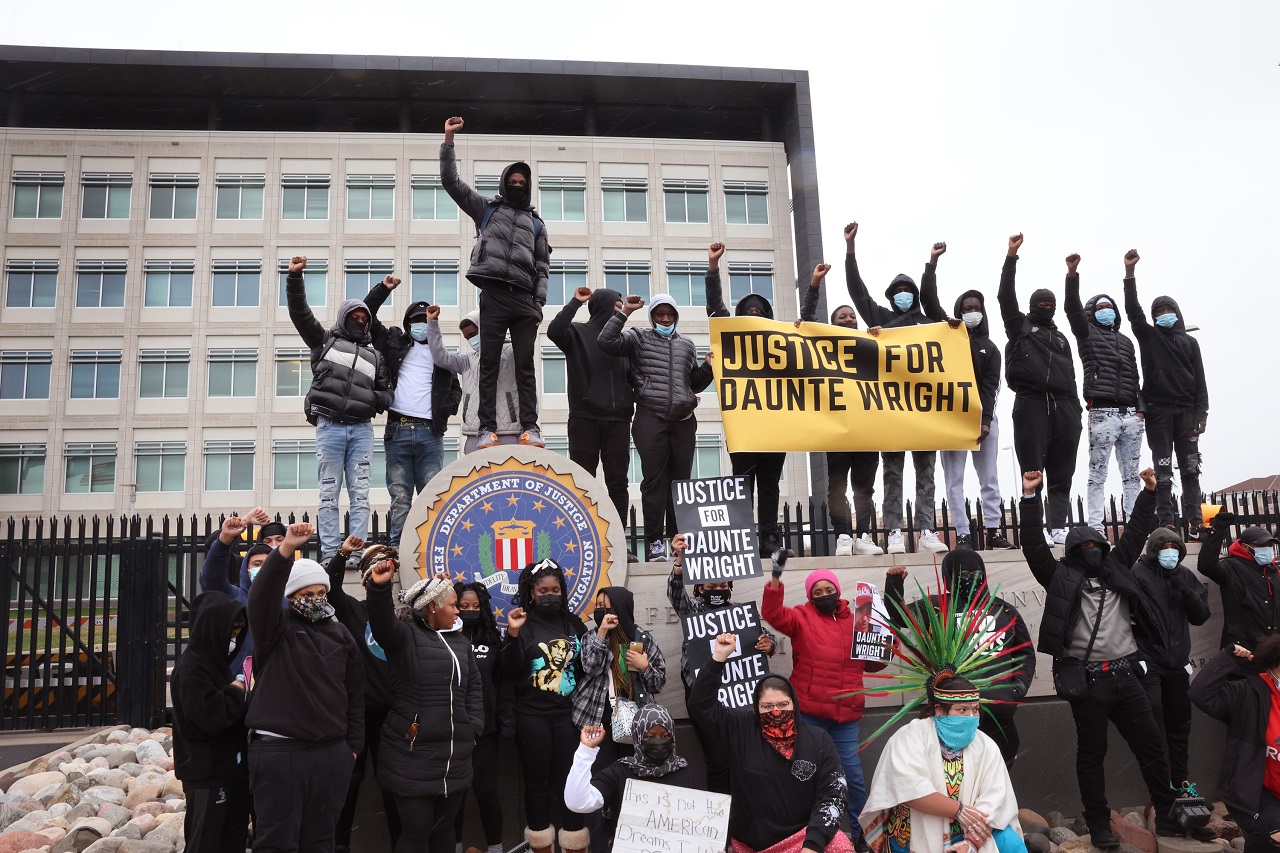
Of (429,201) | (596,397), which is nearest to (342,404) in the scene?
(596,397)

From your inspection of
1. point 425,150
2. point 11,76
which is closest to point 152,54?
point 11,76

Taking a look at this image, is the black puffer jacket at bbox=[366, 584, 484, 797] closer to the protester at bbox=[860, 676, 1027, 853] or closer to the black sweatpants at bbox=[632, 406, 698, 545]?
the protester at bbox=[860, 676, 1027, 853]

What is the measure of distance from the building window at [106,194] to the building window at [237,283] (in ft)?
14.6

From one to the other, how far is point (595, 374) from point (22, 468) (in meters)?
36.4

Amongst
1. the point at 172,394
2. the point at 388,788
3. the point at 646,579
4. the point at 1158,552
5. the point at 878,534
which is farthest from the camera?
the point at 172,394

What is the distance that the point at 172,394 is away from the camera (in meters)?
38.1

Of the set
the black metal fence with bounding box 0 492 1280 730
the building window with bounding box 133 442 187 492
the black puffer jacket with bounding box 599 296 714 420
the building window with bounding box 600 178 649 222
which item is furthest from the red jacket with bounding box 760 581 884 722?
the building window with bounding box 133 442 187 492

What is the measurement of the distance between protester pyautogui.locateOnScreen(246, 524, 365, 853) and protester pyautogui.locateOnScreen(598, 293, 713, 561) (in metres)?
3.71

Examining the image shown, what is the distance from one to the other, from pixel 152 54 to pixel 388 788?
40566 millimetres

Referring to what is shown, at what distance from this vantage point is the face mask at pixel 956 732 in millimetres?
5602

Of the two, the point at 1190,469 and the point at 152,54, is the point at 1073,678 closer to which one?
the point at 1190,469

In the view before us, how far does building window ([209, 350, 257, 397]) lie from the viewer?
3809cm

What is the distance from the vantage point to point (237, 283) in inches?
1528

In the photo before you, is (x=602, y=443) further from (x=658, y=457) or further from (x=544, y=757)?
(x=544, y=757)
